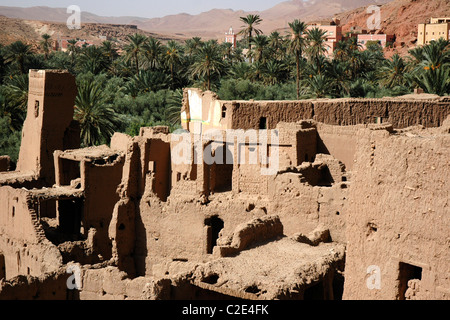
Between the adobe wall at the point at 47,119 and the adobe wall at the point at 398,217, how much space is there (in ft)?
52.6

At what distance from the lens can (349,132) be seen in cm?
2048

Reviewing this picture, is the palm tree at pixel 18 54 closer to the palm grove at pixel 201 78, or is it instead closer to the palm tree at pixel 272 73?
the palm grove at pixel 201 78

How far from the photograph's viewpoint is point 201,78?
46.6 meters

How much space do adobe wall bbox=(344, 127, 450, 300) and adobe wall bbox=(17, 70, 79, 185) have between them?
16048 mm

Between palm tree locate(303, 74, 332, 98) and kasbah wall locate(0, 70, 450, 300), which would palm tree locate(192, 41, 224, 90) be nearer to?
palm tree locate(303, 74, 332, 98)

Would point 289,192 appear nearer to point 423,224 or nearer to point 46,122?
point 423,224

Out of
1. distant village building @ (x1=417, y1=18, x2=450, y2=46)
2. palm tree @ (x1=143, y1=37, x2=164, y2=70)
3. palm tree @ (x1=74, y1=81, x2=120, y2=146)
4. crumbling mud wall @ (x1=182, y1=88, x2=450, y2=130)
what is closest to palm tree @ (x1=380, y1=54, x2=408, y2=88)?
palm tree @ (x1=143, y1=37, x2=164, y2=70)

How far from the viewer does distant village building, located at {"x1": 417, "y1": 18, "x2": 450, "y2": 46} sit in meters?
79.0

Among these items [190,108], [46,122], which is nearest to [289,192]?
[190,108]

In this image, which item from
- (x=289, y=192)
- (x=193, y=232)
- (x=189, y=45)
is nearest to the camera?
(x=289, y=192)

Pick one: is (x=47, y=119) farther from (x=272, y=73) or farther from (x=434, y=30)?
(x=434, y=30)

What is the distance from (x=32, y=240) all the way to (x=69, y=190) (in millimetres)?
3325

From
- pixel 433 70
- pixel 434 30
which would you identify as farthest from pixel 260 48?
pixel 434 30

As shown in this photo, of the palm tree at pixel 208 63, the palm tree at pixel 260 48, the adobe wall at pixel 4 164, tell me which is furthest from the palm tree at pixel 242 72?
the adobe wall at pixel 4 164
